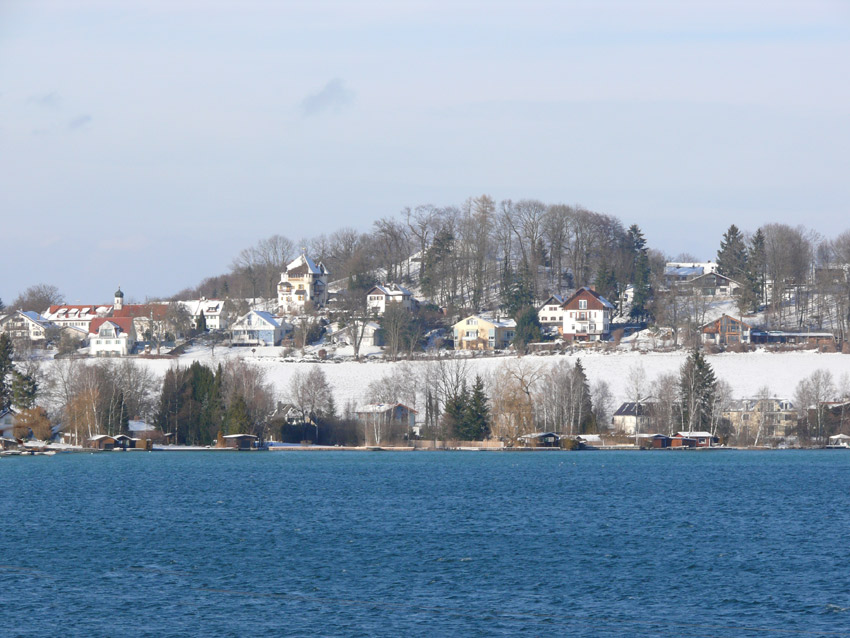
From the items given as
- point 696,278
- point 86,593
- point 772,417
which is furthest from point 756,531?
A: point 696,278

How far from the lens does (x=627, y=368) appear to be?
9900cm

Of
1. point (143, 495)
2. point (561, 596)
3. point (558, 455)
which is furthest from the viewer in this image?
point (558, 455)

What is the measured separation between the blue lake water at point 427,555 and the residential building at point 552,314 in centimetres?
6154

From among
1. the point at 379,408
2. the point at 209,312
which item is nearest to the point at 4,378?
the point at 379,408

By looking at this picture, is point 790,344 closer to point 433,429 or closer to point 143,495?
point 433,429

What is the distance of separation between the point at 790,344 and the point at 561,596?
86058mm

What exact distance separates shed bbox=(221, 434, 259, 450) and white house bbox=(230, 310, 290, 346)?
38.1 m

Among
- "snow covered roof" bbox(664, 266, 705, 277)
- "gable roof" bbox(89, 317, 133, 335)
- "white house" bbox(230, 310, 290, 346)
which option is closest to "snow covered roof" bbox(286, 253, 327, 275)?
"white house" bbox(230, 310, 290, 346)

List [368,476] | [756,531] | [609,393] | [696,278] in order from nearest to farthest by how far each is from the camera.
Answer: [756,531], [368,476], [609,393], [696,278]

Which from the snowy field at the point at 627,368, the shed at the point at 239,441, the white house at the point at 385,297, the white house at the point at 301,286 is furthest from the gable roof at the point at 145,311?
the shed at the point at 239,441

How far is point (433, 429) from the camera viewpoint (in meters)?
89.2

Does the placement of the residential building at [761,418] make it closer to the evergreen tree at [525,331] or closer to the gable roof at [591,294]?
the evergreen tree at [525,331]

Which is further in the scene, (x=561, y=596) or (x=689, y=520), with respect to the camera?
(x=689, y=520)

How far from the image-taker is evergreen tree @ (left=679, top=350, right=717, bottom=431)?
85688 mm
